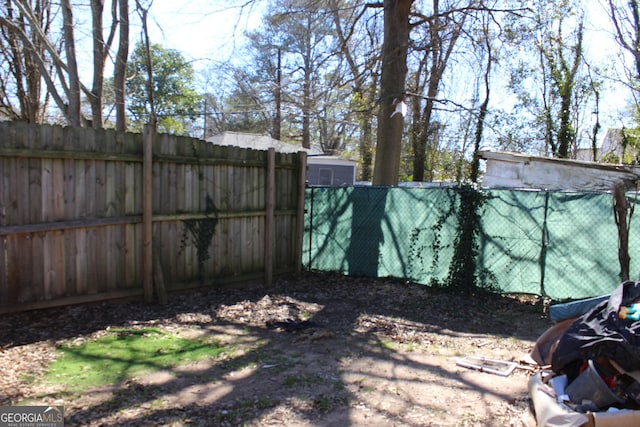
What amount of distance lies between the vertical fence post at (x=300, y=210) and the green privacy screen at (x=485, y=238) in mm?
487

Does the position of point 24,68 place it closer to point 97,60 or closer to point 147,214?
point 97,60

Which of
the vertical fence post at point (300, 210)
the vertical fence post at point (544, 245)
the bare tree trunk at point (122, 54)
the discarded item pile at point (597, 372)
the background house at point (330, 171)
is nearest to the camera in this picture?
the discarded item pile at point (597, 372)

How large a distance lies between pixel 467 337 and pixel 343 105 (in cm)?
1393

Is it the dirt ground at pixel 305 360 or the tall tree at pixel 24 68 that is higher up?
the tall tree at pixel 24 68

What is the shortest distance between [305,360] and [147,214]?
2817 millimetres

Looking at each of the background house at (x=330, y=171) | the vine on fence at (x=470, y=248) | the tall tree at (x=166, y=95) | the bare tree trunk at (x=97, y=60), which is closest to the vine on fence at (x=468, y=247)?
the vine on fence at (x=470, y=248)

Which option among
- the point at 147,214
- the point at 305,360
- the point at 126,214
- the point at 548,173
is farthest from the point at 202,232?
the point at 548,173

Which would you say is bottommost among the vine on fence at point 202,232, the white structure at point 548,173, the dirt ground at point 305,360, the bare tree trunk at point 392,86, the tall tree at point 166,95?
the dirt ground at point 305,360

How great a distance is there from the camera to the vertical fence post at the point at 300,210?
7.89 m

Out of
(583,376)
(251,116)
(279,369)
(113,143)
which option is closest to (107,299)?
(113,143)

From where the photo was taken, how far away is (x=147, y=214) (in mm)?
5859

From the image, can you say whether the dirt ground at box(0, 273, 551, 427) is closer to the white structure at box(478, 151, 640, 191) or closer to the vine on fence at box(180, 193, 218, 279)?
the vine on fence at box(180, 193, 218, 279)

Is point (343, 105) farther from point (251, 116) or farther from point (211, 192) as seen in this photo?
point (251, 116)

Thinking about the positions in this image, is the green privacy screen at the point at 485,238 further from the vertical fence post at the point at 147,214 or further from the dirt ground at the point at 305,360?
the vertical fence post at the point at 147,214
